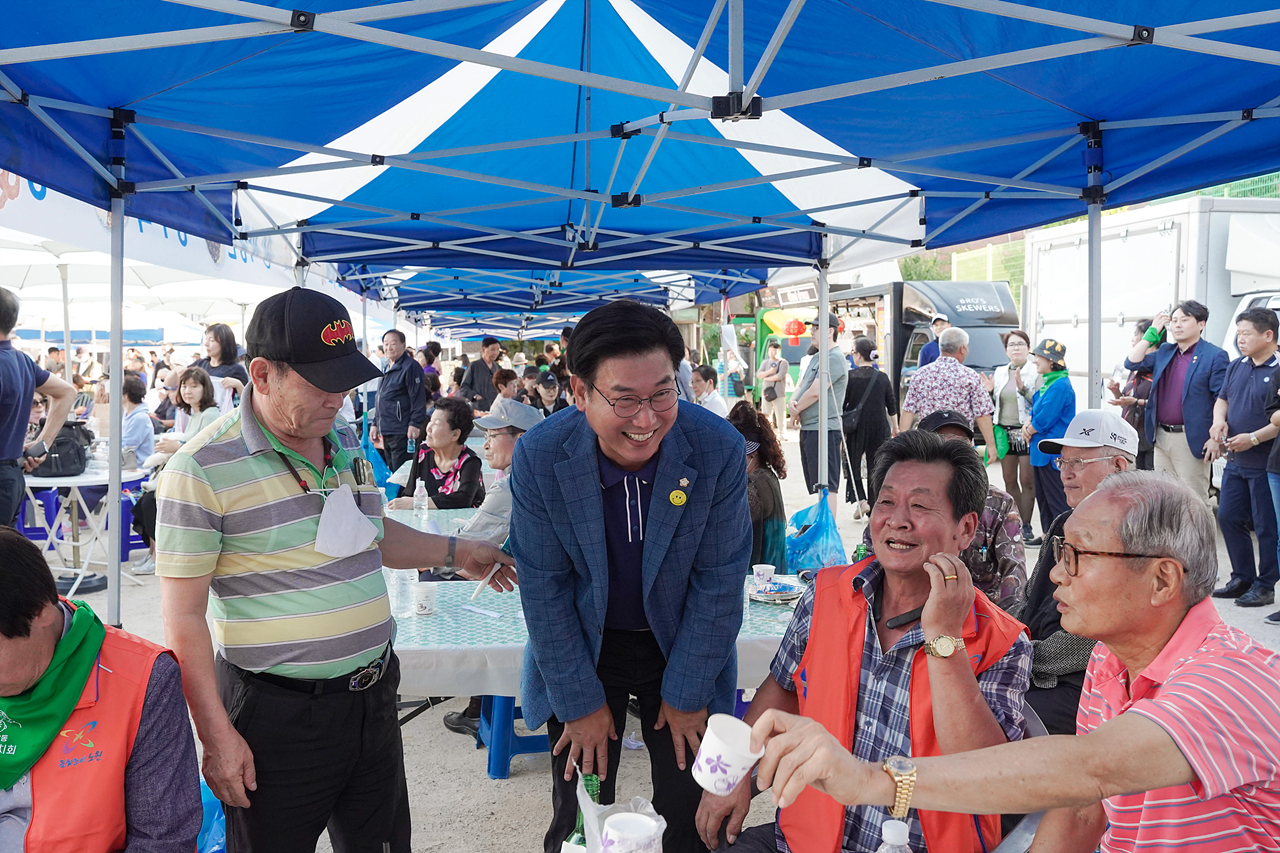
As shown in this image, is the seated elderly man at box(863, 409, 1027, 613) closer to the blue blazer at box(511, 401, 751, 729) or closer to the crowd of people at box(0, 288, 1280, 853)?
the crowd of people at box(0, 288, 1280, 853)

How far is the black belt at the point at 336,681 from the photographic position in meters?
1.88

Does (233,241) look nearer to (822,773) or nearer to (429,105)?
(429,105)

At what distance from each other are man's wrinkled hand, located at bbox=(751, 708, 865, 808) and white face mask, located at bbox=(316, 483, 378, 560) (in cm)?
110

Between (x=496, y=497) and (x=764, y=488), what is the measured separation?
138 centimetres

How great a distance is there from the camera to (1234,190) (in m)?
17.8

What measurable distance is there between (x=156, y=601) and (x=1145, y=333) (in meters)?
8.83

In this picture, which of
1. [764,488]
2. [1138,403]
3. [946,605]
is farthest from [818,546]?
[1138,403]

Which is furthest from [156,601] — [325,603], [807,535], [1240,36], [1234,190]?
[1234,190]

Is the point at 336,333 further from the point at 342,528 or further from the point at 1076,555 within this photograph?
the point at 1076,555

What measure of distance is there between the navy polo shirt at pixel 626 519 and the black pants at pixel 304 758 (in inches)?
24.4

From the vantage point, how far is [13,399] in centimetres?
471

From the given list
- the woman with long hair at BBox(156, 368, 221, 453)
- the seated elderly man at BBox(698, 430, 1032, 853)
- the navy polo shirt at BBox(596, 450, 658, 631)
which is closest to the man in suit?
the seated elderly man at BBox(698, 430, 1032, 853)

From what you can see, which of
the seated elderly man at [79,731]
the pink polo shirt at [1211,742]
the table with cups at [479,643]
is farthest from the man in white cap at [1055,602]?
the seated elderly man at [79,731]

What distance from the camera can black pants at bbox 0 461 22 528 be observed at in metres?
4.70
